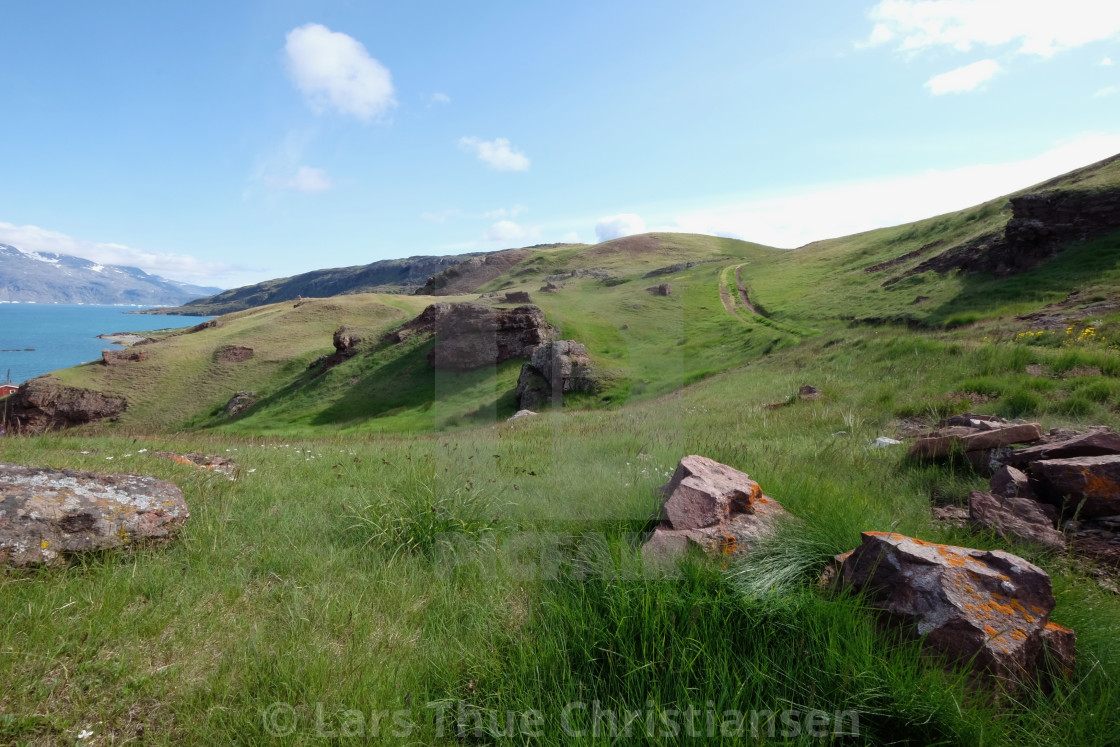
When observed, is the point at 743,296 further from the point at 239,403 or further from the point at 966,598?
the point at 966,598

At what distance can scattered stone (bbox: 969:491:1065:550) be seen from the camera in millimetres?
4094

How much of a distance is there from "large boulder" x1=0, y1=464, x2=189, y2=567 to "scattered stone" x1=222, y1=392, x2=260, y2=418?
51.8 m

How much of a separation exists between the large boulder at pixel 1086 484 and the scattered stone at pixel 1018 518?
239 millimetres

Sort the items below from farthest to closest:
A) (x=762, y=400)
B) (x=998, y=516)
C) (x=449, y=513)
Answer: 1. (x=762, y=400)
2. (x=449, y=513)
3. (x=998, y=516)

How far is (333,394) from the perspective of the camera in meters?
48.2

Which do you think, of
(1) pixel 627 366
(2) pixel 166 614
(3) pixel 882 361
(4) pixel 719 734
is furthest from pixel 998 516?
(1) pixel 627 366

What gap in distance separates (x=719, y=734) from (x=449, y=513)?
3.08m

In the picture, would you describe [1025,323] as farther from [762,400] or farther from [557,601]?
[557,601]

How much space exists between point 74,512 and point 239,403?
177 feet

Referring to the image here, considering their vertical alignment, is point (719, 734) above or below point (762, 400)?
above

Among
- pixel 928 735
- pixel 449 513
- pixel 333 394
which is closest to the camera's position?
pixel 928 735

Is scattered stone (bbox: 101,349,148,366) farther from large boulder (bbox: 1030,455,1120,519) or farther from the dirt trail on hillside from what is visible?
large boulder (bbox: 1030,455,1120,519)

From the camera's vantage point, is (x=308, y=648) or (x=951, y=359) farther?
(x=951, y=359)

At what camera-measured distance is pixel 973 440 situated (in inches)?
252
